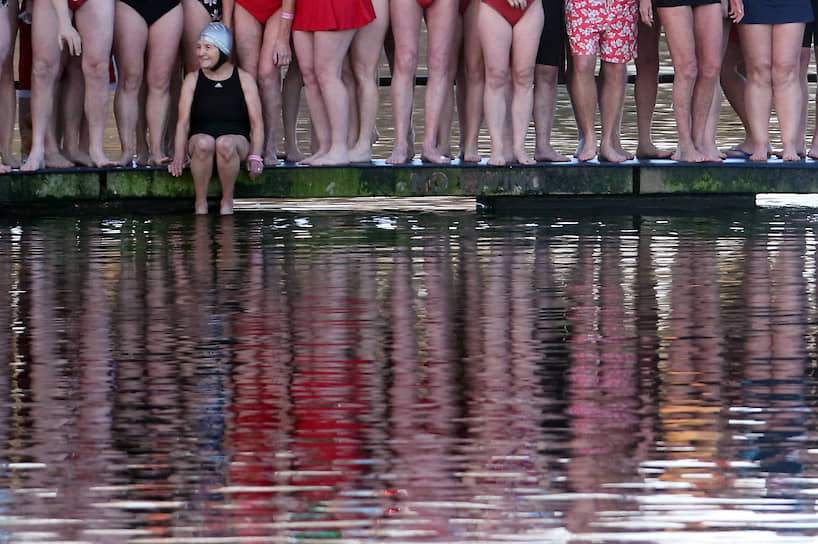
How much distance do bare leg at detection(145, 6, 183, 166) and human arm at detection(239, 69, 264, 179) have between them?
1.45ft

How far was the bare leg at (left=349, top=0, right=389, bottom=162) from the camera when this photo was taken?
12.2m

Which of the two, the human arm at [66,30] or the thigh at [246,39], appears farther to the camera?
the thigh at [246,39]

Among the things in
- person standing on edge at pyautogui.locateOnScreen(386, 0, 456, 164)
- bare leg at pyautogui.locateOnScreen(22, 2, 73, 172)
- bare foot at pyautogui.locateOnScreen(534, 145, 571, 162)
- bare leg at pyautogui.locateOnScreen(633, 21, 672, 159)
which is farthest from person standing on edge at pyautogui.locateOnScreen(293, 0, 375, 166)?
bare leg at pyautogui.locateOnScreen(633, 21, 672, 159)

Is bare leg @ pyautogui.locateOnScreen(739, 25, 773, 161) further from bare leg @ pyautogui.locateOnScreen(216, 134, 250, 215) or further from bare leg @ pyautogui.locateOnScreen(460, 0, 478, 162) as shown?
bare leg @ pyautogui.locateOnScreen(216, 134, 250, 215)

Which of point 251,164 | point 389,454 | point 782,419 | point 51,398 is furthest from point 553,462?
point 251,164

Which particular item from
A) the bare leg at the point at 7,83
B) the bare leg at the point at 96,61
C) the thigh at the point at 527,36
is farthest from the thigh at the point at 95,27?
the thigh at the point at 527,36

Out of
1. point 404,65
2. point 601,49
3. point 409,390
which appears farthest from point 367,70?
point 409,390

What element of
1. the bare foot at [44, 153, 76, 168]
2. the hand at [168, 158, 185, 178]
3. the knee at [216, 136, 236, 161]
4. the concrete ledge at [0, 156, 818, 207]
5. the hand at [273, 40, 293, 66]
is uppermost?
the hand at [273, 40, 293, 66]

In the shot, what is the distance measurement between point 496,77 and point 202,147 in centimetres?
177

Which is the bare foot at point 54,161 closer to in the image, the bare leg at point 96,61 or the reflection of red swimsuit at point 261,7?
the bare leg at point 96,61

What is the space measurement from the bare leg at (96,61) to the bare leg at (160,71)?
25cm

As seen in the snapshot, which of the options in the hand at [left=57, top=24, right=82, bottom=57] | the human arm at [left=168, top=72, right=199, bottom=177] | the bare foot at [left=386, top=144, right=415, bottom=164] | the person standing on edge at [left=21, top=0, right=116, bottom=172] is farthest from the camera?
the bare foot at [left=386, top=144, right=415, bottom=164]

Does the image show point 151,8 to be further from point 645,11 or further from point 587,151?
point 645,11

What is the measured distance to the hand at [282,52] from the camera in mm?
12031
